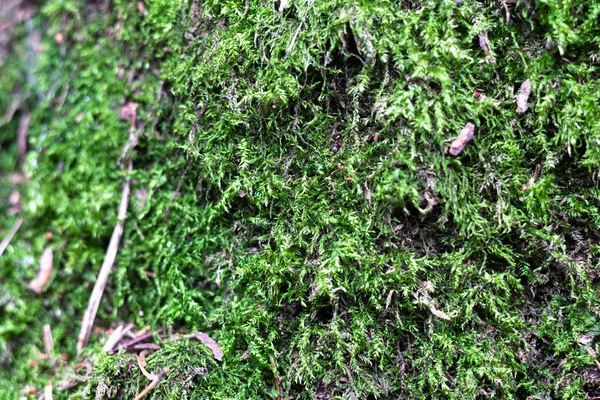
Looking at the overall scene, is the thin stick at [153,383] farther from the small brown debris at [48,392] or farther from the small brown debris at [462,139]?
the small brown debris at [462,139]

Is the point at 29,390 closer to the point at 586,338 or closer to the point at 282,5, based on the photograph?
the point at 282,5

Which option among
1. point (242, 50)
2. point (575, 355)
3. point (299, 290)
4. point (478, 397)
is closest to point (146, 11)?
point (242, 50)

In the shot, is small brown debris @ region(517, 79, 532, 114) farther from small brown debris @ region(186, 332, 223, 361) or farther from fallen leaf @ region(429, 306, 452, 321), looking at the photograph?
small brown debris @ region(186, 332, 223, 361)

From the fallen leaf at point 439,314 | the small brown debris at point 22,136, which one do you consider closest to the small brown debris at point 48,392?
the small brown debris at point 22,136

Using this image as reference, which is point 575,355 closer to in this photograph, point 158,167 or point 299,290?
point 299,290

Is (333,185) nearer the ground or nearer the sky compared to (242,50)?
nearer the ground

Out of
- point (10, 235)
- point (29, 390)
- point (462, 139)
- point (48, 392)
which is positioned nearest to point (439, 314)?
point (462, 139)
